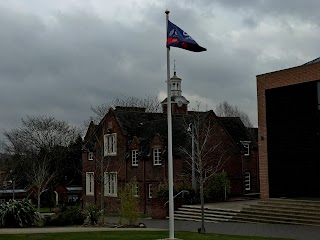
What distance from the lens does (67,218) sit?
74.5ft

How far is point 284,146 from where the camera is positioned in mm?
28438

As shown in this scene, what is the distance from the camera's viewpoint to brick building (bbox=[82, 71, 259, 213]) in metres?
37.3

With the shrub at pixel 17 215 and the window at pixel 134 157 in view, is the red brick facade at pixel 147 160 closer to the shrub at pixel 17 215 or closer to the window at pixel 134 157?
the window at pixel 134 157

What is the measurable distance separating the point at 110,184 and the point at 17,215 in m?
22.3

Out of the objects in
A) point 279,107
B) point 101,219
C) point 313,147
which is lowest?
point 101,219

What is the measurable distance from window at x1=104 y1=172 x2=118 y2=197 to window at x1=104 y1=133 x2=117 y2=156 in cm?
185

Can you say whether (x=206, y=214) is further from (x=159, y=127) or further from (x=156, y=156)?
(x=159, y=127)

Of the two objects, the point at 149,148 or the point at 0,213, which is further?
the point at 149,148

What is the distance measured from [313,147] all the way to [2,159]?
4751cm

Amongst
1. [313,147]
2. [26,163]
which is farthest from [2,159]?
[313,147]

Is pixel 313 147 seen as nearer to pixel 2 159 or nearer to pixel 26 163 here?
pixel 26 163

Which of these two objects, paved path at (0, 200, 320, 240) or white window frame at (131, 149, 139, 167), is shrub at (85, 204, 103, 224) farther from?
white window frame at (131, 149, 139, 167)

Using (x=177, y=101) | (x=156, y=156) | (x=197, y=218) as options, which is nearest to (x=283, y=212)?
(x=197, y=218)

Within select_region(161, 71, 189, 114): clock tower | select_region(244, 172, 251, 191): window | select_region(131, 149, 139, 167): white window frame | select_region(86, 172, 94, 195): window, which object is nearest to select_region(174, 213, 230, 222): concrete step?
select_region(131, 149, 139, 167): white window frame
